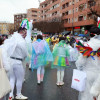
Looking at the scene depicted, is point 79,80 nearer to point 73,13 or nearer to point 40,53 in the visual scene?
point 40,53

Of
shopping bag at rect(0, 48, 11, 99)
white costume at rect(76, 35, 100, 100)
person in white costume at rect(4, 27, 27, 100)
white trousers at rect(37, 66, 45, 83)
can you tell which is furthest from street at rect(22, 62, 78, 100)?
shopping bag at rect(0, 48, 11, 99)

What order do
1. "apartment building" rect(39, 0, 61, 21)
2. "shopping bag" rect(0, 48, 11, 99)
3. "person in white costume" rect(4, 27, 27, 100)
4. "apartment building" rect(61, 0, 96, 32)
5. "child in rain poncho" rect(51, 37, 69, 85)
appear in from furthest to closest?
"apartment building" rect(39, 0, 61, 21)
"apartment building" rect(61, 0, 96, 32)
"child in rain poncho" rect(51, 37, 69, 85)
"person in white costume" rect(4, 27, 27, 100)
"shopping bag" rect(0, 48, 11, 99)

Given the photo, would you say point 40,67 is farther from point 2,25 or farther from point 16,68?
point 2,25

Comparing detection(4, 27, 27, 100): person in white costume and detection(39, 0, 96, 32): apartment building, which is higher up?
detection(39, 0, 96, 32): apartment building

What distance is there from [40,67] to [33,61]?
35 cm

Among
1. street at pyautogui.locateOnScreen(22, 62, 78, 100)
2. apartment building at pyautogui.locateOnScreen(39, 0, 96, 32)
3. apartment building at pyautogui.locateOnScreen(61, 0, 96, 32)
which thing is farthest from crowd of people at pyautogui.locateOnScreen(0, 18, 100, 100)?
apartment building at pyautogui.locateOnScreen(61, 0, 96, 32)

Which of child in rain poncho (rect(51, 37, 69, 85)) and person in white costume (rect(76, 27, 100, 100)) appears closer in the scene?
person in white costume (rect(76, 27, 100, 100))

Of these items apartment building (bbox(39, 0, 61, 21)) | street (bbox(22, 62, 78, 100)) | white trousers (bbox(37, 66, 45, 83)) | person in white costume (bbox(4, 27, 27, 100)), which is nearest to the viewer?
person in white costume (bbox(4, 27, 27, 100))

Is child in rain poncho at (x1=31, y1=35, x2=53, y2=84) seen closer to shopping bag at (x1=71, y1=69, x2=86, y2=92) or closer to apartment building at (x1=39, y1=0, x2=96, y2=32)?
shopping bag at (x1=71, y1=69, x2=86, y2=92)

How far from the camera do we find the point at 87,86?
3.17 metres

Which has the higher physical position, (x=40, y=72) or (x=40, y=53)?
(x=40, y=53)

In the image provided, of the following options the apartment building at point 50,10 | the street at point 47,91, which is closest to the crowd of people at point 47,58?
the street at point 47,91

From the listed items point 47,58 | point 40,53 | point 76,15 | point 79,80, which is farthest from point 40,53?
point 76,15

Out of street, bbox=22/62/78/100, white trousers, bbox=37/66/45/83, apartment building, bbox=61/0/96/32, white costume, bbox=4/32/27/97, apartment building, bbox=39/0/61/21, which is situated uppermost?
apartment building, bbox=39/0/61/21
